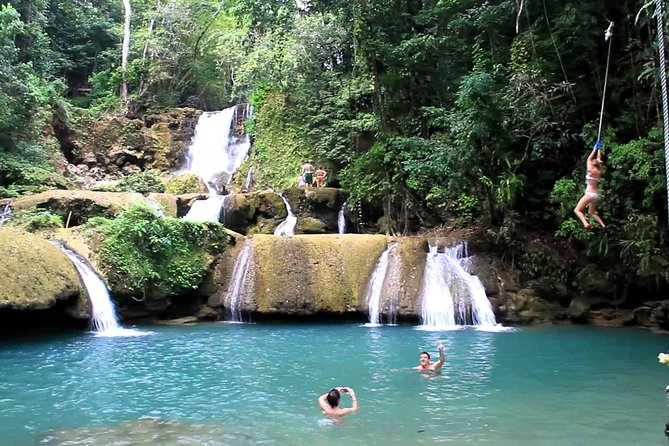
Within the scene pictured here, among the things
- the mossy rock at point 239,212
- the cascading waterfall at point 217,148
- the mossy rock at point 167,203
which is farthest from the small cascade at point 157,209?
the cascading waterfall at point 217,148

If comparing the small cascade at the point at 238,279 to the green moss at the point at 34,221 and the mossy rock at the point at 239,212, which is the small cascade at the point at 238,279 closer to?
the mossy rock at the point at 239,212

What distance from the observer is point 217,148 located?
25.6 metres

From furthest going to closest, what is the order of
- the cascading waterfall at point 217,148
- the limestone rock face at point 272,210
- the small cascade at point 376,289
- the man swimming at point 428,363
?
the cascading waterfall at point 217,148 → the limestone rock face at point 272,210 → the small cascade at point 376,289 → the man swimming at point 428,363

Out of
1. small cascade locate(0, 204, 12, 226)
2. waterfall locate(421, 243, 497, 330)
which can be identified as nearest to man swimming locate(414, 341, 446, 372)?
waterfall locate(421, 243, 497, 330)

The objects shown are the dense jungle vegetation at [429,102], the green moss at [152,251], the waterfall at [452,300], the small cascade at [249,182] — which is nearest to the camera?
the dense jungle vegetation at [429,102]

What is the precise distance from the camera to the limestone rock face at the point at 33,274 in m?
11.3

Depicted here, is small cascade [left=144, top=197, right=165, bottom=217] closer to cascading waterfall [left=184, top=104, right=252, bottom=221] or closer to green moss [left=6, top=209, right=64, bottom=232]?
green moss [left=6, top=209, right=64, bottom=232]

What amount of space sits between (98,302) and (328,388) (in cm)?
715

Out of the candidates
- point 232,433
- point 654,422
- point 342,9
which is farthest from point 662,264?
point 342,9

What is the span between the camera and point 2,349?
11.2 metres

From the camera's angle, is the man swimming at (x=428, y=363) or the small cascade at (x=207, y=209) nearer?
the man swimming at (x=428, y=363)

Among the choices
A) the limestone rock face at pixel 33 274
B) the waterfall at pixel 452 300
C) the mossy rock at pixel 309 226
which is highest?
the mossy rock at pixel 309 226

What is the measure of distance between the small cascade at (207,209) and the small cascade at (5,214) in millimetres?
4889

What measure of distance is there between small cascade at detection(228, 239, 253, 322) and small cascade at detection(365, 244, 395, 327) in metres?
3.09
